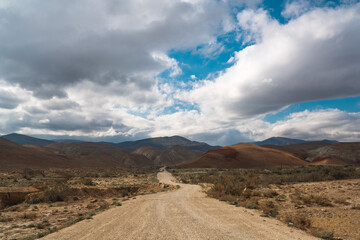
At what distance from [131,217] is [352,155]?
114 metres

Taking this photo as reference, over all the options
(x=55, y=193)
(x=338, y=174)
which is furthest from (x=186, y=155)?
(x=55, y=193)

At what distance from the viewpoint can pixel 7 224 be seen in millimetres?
11367

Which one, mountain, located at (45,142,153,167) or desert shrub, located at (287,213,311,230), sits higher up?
desert shrub, located at (287,213,311,230)

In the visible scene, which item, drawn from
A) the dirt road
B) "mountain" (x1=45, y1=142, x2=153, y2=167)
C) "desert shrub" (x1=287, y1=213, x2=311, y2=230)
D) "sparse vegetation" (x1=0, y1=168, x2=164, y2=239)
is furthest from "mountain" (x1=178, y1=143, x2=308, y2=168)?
"desert shrub" (x1=287, y1=213, x2=311, y2=230)

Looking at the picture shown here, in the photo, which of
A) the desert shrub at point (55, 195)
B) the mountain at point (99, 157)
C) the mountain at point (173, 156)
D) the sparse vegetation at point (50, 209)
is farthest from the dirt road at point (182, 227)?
the mountain at point (173, 156)

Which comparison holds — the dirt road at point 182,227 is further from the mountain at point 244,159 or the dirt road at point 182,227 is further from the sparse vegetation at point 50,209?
the mountain at point 244,159

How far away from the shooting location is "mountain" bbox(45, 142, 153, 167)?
100 m

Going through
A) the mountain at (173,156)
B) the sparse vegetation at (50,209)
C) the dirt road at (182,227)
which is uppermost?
the dirt road at (182,227)

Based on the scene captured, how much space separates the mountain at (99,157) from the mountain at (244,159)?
3985cm

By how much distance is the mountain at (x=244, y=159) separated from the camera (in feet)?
281

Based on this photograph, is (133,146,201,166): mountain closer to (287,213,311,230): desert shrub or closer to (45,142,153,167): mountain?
(45,142,153,167): mountain

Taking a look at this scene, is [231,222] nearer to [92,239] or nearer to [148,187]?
[92,239]

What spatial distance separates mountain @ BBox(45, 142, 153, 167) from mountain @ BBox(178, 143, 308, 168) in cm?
3985

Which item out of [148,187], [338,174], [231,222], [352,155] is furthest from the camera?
[352,155]
